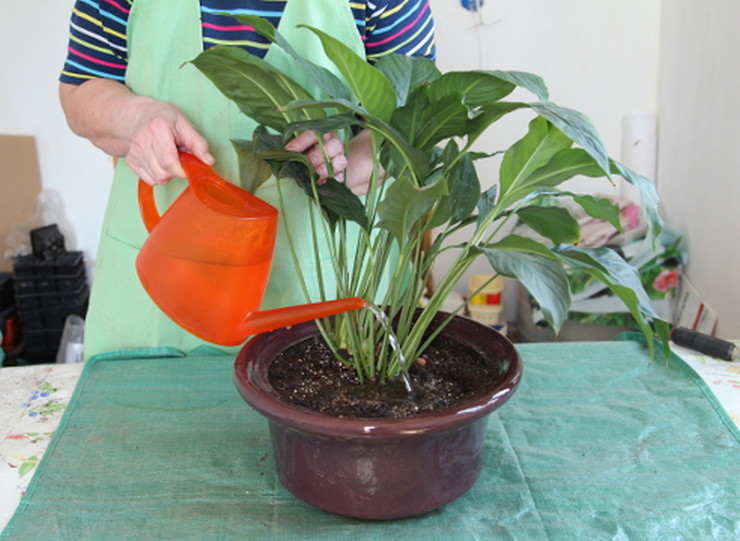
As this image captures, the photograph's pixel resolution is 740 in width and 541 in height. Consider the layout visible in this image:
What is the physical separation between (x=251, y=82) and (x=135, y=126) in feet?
0.99

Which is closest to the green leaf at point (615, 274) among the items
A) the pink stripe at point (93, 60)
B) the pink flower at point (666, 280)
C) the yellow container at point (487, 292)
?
the pink stripe at point (93, 60)

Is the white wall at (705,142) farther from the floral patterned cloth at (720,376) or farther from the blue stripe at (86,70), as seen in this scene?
the blue stripe at (86,70)

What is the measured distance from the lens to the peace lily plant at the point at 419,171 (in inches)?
25.4

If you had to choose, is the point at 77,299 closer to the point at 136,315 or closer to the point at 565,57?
the point at 136,315

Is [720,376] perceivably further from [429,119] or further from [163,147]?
[163,147]

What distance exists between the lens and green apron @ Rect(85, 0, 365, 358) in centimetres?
106

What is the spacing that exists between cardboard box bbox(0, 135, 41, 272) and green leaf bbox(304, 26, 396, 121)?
2575 millimetres

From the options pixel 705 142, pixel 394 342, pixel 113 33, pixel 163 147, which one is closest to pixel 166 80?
pixel 113 33

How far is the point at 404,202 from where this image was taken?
64 centimetres

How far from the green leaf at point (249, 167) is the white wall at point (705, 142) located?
1.29 meters

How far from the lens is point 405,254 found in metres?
0.79

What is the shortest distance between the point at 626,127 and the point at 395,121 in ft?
7.70

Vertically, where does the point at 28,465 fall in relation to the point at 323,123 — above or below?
below

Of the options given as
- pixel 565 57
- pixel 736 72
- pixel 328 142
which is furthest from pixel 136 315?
pixel 565 57
